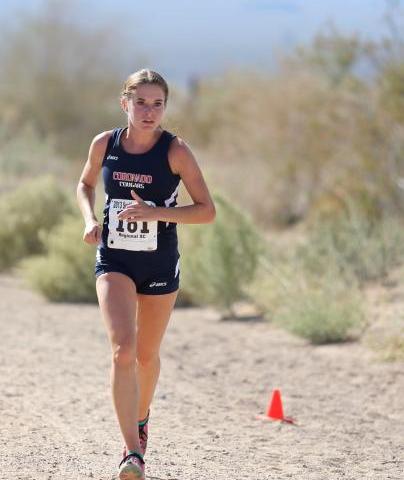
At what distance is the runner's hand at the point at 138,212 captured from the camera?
5406 mm

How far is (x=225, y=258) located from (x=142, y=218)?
772cm

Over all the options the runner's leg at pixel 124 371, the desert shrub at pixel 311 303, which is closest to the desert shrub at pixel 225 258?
the desert shrub at pixel 311 303

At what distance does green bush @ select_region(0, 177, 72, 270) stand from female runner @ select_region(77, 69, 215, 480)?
1124 cm

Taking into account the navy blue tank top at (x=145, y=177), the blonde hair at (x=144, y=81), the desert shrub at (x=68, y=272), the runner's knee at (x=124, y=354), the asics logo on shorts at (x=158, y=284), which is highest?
the blonde hair at (x=144, y=81)

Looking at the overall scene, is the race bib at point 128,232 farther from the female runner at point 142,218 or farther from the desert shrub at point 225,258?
the desert shrub at point 225,258

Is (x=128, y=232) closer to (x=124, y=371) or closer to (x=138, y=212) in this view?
(x=138, y=212)

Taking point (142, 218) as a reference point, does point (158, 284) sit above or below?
below

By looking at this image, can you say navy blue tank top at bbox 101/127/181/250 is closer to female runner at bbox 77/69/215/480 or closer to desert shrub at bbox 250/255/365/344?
female runner at bbox 77/69/215/480

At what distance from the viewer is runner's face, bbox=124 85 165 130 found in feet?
18.4

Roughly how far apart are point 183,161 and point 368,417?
135 inches

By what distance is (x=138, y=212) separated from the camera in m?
5.41

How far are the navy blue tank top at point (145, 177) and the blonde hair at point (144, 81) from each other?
25cm

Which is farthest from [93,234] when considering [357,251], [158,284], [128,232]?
[357,251]

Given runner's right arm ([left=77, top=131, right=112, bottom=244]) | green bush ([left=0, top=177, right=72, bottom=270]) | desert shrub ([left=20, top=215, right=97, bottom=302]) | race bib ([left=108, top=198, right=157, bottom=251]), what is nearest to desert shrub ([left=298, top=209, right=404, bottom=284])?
desert shrub ([left=20, top=215, right=97, bottom=302])
